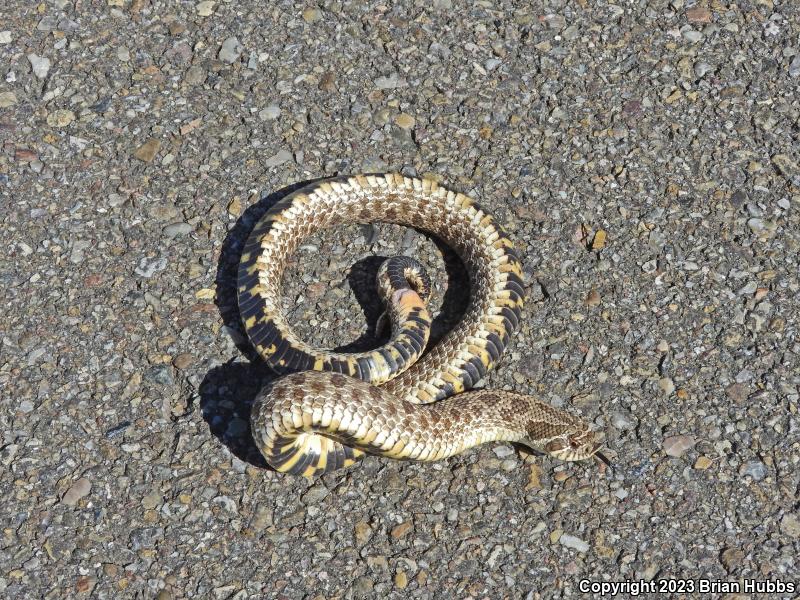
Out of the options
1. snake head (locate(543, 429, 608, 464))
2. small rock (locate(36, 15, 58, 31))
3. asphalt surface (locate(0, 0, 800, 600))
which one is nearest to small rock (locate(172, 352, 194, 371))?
asphalt surface (locate(0, 0, 800, 600))

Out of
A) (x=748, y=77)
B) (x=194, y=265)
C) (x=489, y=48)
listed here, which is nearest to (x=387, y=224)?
(x=194, y=265)

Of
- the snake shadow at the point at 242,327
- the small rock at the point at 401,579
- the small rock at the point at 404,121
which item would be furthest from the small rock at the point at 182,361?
the small rock at the point at 404,121

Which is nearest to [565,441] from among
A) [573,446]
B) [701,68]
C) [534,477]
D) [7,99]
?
[573,446]

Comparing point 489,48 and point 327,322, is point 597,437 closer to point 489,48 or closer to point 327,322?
point 327,322

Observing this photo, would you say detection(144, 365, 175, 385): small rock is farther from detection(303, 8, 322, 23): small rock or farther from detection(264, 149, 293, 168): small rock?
detection(303, 8, 322, 23): small rock

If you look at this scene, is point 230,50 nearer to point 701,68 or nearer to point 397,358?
point 397,358

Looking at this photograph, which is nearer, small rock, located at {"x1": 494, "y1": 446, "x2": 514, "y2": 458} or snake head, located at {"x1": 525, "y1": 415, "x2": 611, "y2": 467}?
snake head, located at {"x1": 525, "y1": 415, "x2": 611, "y2": 467}

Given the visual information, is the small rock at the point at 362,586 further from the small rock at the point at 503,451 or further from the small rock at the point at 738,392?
the small rock at the point at 738,392
